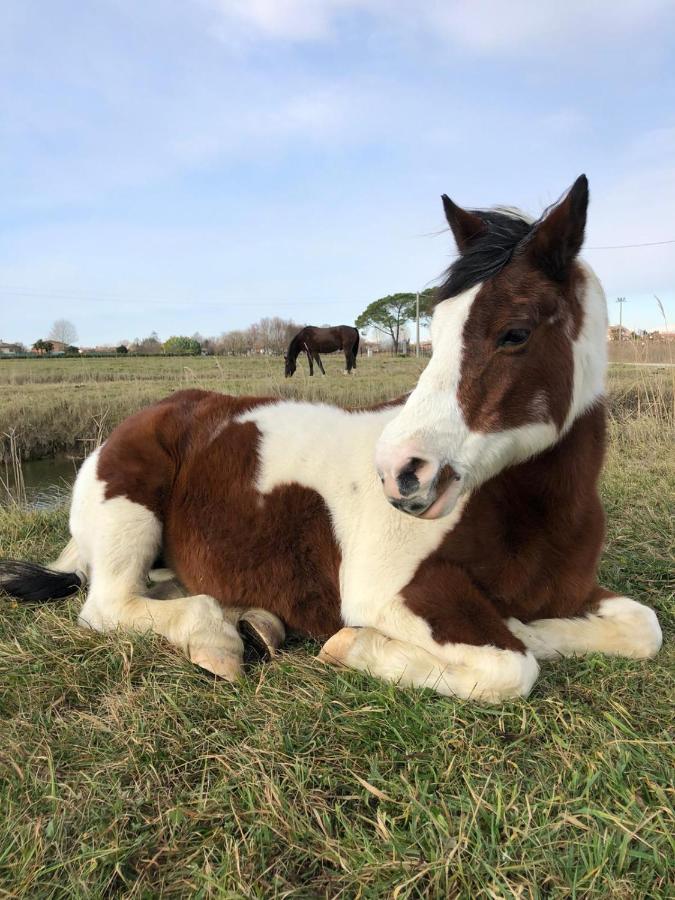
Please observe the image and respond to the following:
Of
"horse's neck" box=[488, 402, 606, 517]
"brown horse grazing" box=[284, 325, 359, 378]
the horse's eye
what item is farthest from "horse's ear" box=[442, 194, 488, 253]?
"brown horse grazing" box=[284, 325, 359, 378]

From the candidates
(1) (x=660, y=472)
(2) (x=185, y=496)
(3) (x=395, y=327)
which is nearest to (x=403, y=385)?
(1) (x=660, y=472)

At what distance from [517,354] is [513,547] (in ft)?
2.53

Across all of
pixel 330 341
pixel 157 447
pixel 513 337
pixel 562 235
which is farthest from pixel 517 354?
pixel 330 341

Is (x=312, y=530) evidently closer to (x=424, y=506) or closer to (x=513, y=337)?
(x=424, y=506)

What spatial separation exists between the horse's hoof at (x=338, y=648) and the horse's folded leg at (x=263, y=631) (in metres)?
0.24

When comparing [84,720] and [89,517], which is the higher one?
[89,517]

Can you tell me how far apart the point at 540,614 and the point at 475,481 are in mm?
844

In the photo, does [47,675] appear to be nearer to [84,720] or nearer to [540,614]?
[84,720]

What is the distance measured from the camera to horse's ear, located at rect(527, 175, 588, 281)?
2043 mm

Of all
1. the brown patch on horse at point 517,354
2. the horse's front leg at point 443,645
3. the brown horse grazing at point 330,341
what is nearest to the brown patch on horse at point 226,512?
the horse's front leg at point 443,645

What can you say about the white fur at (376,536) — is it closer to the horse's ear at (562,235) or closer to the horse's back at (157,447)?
the horse's back at (157,447)

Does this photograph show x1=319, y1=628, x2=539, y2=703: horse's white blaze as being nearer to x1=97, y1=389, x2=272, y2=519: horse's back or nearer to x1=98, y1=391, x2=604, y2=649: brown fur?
x1=98, y1=391, x2=604, y2=649: brown fur

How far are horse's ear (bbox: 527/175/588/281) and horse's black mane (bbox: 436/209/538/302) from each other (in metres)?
0.10

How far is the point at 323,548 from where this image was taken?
8.91ft
